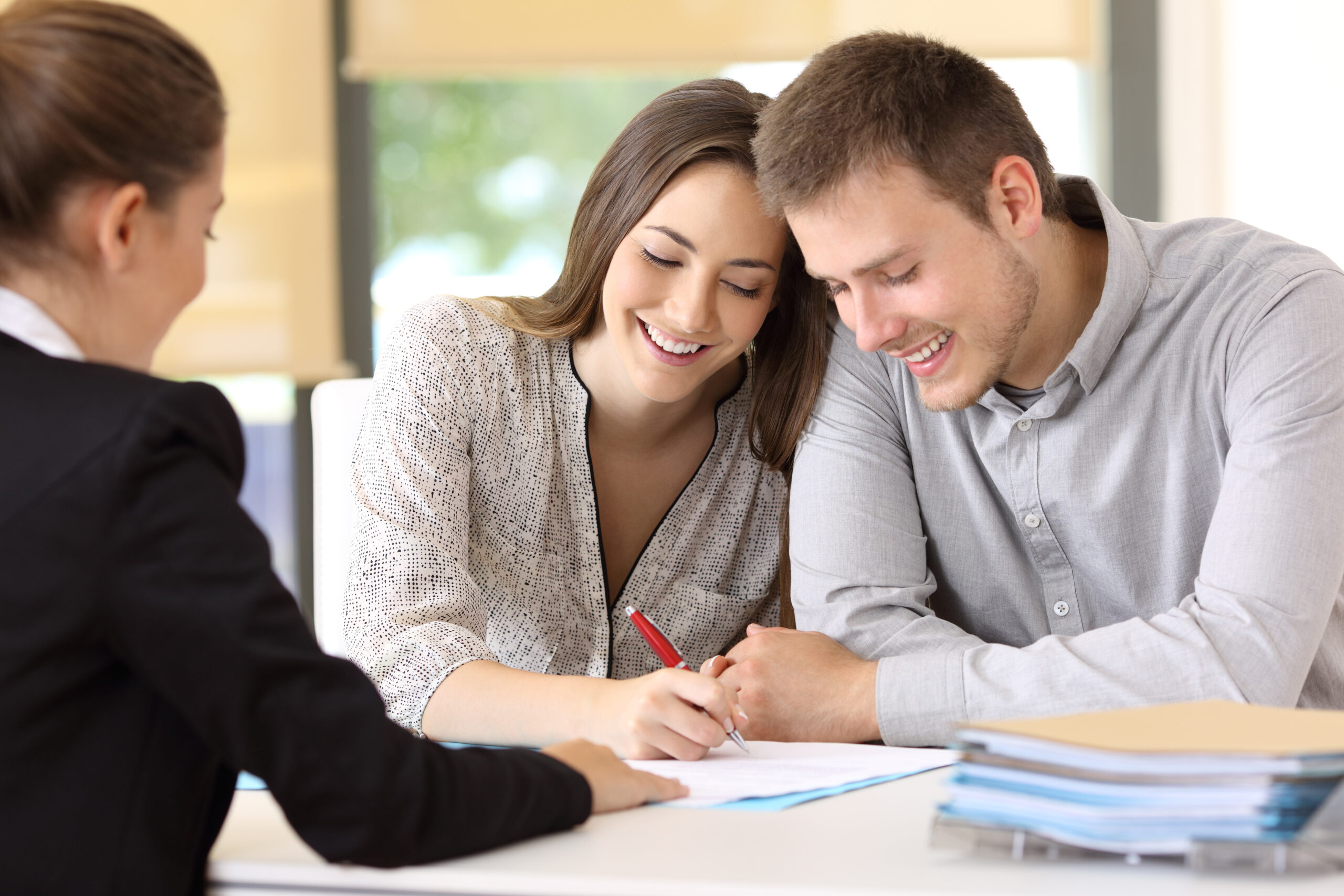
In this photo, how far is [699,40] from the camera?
11.4ft

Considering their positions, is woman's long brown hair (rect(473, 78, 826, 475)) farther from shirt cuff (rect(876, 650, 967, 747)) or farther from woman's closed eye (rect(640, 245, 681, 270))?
shirt cuff (rect(876, 650, 967, 747))

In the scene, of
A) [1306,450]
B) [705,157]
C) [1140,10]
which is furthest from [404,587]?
[1140,10]

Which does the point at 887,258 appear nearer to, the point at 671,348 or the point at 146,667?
the point at 671,348

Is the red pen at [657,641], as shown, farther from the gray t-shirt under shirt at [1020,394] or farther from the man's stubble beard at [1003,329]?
the gray t-shirt under shirt at [1020,394]

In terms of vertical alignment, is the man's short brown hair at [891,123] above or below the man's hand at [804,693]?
above

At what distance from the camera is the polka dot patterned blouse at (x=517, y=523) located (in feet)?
4.54

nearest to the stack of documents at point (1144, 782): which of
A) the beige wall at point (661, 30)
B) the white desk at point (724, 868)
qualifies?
the white desk at point (724, 868)

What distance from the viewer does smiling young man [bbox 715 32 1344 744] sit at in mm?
1224

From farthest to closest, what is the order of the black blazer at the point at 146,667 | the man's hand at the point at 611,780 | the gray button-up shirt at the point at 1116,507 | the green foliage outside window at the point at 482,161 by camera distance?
the green foliage outside window at the point at 482,161, the gray button-up shirt at the point at 1116,507, the man's hand at the point at 611,780, the black blazer at the point at 146,667

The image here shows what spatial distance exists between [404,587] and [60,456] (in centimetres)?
66

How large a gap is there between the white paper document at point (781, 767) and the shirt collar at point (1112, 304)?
0.49 m

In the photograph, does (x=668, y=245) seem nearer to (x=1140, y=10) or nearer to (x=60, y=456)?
(x=60, y=456)

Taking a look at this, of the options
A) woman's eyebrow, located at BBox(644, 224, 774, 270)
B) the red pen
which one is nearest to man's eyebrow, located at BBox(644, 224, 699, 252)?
woman's eyebrow, located at BBox(644, 224, 774, 270)

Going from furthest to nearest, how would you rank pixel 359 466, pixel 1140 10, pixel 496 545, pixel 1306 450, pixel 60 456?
pixel 1140 10 → pixel 496 545 → pixel 359 466 → pixel 1306 450 → pixel 60 456
